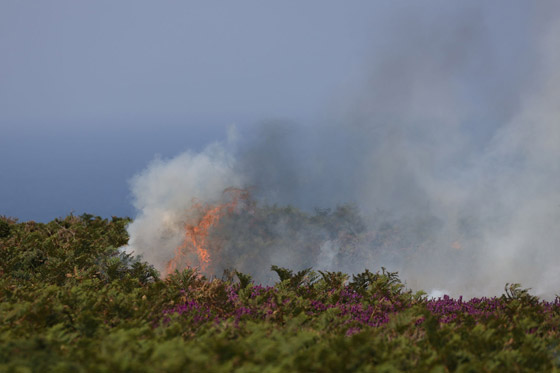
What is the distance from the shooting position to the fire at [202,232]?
43.7ft

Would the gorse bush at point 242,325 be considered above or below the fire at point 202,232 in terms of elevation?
below

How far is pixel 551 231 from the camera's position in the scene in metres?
16.3

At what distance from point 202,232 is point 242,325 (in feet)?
26.8

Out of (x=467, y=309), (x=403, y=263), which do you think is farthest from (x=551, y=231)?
(x=467, y=309)

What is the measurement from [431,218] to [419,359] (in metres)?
13.7

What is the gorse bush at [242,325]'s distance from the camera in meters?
4.31

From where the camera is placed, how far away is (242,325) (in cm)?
609

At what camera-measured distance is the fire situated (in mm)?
13305

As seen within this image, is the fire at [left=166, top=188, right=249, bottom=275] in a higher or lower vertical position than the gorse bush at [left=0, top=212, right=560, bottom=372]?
higher

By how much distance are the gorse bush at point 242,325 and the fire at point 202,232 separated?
218cm

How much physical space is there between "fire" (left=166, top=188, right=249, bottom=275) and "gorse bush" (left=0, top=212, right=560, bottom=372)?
218cm

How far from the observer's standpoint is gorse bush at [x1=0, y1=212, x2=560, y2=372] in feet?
14.1

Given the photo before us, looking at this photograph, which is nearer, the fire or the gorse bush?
the gorse bush

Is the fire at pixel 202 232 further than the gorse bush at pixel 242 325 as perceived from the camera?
Yes
